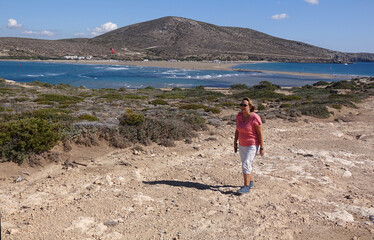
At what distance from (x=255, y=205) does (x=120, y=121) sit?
599 cm

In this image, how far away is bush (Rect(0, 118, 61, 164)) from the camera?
645cm

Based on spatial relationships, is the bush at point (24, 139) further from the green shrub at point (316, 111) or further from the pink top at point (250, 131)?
the green shrub at point (316, 111)

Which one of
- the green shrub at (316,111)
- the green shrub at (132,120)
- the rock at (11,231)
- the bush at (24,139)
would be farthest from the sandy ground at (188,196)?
the green shrub at (316,111)

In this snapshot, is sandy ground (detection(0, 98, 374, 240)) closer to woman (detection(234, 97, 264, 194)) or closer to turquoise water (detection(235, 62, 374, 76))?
woman (detection(234, 97, 264, 194))

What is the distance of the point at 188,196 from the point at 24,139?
4.16m

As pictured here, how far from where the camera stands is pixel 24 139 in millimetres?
6723

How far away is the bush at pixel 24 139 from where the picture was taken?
645cm

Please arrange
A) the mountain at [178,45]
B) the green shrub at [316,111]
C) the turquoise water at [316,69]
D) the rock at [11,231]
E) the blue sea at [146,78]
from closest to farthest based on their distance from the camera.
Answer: the rock at [11,231]
the green shrub at [316,111]
the blue sea at [146,78]
the turquoise water at [316,69]
the mountain at [178,45]

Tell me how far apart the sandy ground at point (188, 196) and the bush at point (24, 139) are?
0.32 meters

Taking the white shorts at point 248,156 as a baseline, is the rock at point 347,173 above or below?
below

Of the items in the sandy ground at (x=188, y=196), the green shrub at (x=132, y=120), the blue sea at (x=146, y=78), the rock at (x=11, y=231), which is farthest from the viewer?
the blue sea at (x=146, y=78)

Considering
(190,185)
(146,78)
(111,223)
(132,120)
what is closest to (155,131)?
(132,120)

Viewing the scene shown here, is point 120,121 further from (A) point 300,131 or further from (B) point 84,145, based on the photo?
(A) point 300,131

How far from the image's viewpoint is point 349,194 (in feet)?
18.2
